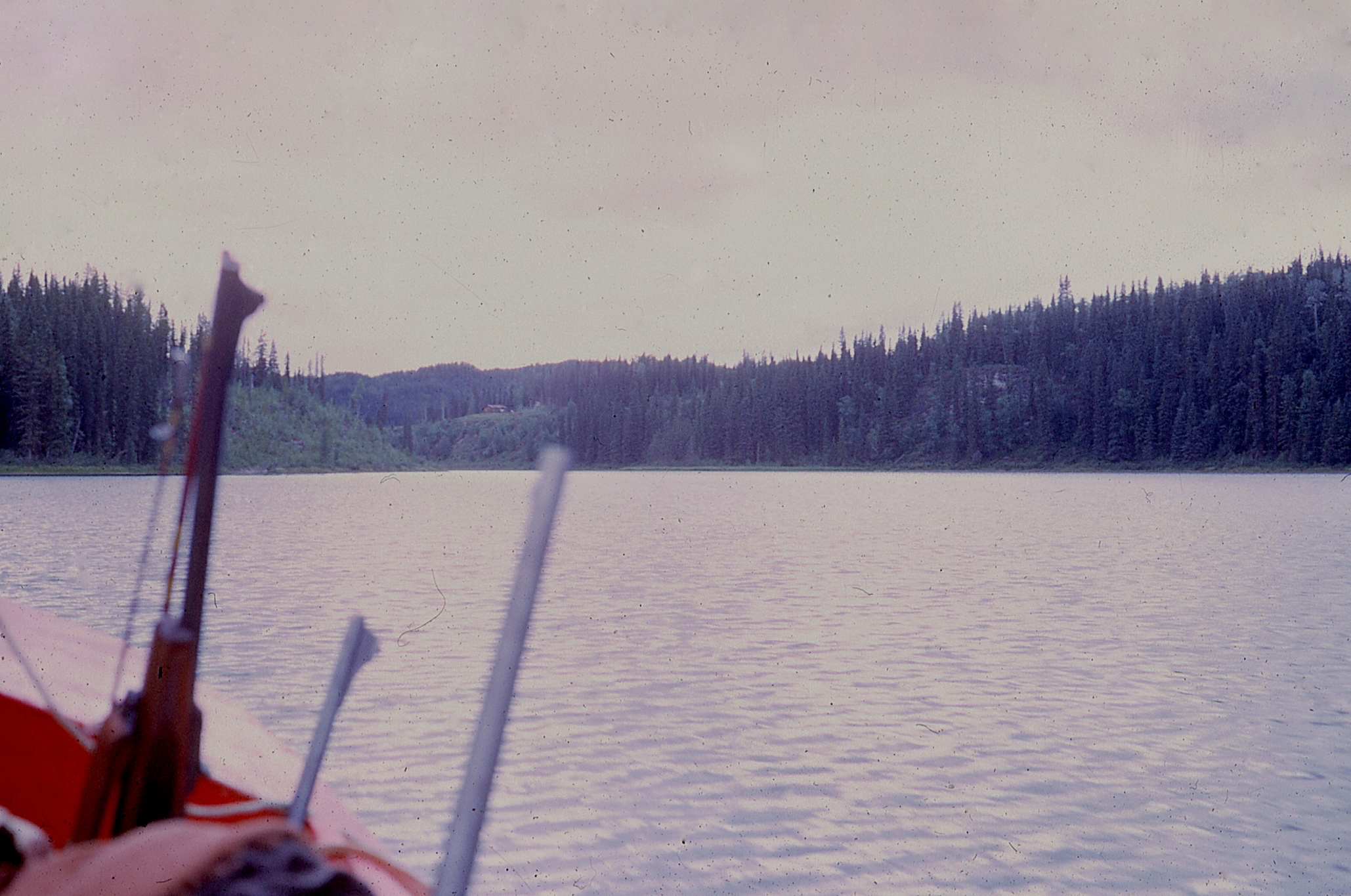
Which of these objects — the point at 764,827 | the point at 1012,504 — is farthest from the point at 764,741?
the point at 1012,504

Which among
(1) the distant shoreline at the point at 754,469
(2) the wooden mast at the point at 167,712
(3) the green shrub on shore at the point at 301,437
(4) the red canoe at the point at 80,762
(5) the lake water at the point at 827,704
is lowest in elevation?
(5) the lake water at the point at 827,704

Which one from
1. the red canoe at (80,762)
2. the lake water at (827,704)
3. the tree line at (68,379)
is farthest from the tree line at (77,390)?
the red canoe at (80,762)

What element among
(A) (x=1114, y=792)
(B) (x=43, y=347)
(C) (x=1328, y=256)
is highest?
(C) (x=1328, y=256)

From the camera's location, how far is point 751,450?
15288 centimetres

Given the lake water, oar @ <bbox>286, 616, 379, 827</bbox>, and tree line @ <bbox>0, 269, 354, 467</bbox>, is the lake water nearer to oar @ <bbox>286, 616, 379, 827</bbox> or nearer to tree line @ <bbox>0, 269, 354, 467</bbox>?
oar @ <bbox>286, 616, 379, 827</bbox>

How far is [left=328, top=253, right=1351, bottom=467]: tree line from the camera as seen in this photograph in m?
129

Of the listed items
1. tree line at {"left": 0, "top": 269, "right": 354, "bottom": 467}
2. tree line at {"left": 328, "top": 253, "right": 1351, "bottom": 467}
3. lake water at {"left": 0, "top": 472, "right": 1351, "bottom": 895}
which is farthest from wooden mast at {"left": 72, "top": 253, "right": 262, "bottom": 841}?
tree line at {"left": 328, "top": 253, "right": 1351, "bottom": 467}

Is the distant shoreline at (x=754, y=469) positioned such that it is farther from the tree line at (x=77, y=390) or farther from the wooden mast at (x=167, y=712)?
the wooden mast at (x=167, y=712)

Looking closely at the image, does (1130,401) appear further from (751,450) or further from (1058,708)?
(1058,708)

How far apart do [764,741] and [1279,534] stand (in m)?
32.6

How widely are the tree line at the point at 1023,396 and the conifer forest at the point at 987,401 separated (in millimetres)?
282

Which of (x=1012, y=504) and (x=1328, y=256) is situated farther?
(x=1328, y=256)

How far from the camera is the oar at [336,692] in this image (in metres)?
2.21

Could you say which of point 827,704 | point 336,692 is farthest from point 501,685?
point 827,704
